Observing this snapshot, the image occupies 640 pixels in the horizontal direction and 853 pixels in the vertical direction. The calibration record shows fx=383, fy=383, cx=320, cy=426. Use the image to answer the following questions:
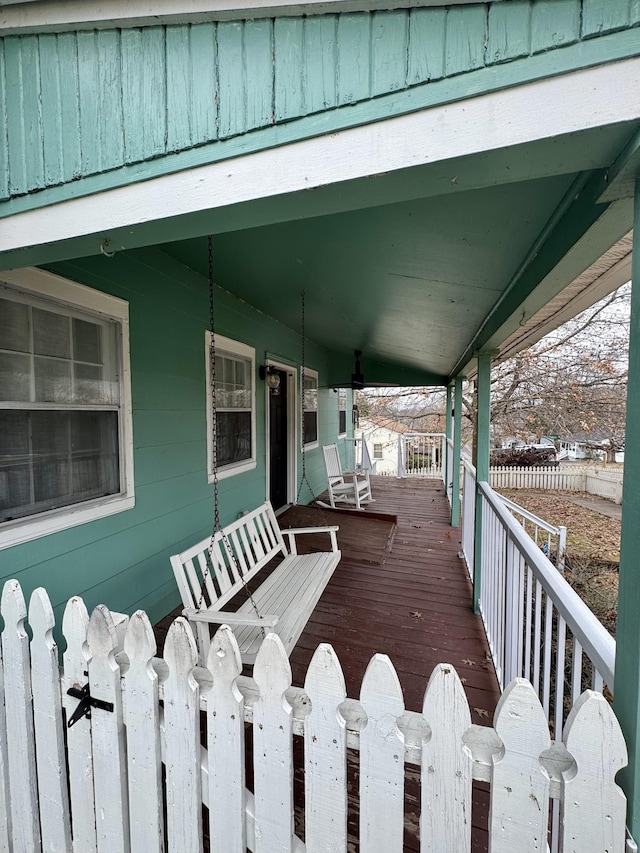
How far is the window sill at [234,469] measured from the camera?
140 inches

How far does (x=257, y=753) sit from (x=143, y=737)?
36cm

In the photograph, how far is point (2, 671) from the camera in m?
1.34

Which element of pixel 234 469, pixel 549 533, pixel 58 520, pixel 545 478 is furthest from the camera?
pixel 545 478

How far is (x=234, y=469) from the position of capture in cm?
383

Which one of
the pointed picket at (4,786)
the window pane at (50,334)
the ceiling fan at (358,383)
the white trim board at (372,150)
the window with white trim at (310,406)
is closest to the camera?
the white trim board at (372,150)

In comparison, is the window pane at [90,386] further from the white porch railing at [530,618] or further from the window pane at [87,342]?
the white porch railing at [530,618]

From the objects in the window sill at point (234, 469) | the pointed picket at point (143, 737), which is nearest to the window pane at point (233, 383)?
the window sill at point (234, 469)

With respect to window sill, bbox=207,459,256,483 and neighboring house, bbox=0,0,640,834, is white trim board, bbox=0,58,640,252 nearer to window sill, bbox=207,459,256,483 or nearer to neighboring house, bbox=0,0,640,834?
neighboring house, bbox=0,0,640,834

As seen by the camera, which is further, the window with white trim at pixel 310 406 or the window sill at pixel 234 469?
the window with white trim at pixel 310 406

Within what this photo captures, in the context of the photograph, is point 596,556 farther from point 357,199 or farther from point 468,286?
point 357,199

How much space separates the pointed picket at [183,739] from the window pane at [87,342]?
1762 mm

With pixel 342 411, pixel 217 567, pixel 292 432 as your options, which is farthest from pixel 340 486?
pixel 217 567

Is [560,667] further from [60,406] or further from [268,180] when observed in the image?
[60,406]

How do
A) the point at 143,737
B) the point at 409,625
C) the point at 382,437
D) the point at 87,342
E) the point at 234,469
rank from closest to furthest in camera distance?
the point at 143,737, the point at 87,342, the point at 409,625, the point at 234,469, the point at 382,437
